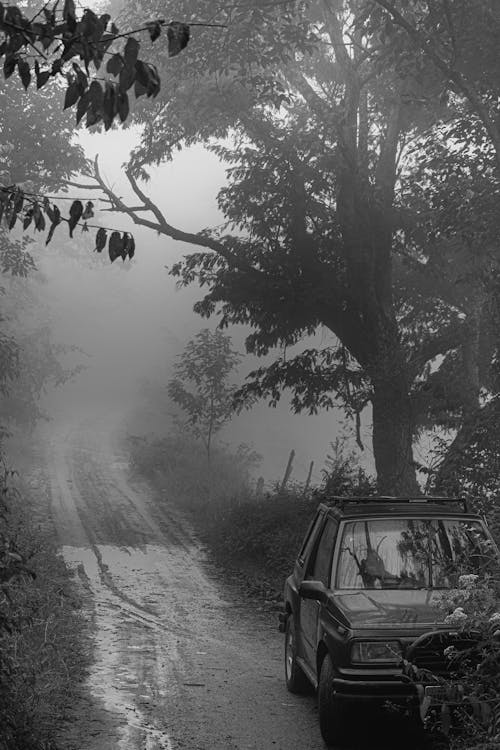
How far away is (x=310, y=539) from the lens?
9.36 metres

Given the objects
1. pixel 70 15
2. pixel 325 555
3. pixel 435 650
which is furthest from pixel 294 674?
pixel 70 15

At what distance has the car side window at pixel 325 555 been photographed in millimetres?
8156

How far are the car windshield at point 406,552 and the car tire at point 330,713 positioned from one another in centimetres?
85

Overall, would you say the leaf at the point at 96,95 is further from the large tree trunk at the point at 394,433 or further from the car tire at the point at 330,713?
the large tree trunk at the point at 394,433

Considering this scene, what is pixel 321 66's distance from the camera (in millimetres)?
22938

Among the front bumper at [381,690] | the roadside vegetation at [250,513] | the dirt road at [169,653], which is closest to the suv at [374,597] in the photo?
the front bumper at [381,690]

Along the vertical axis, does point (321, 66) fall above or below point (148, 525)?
above

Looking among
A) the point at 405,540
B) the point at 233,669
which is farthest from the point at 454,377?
the point at 405,540

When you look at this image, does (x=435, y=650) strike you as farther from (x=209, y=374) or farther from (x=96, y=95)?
(x=209, y=374)

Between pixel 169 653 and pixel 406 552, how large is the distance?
4.31 m

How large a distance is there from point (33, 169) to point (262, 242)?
27.6 ft

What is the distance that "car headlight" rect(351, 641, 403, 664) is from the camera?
6711 millimetres

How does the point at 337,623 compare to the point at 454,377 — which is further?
the point at 454,377

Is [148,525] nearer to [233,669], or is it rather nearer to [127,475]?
[127,475]
